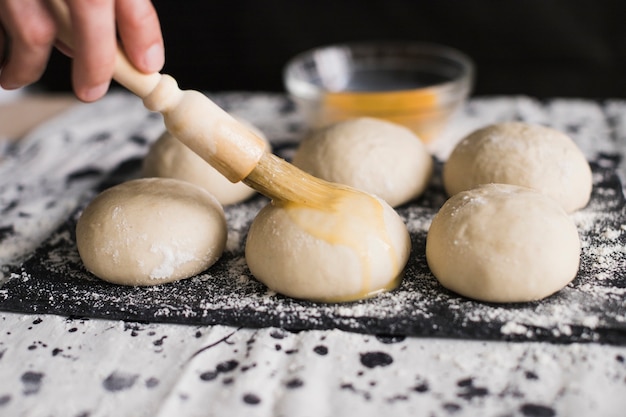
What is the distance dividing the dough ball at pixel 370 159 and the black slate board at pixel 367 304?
5.2 inches

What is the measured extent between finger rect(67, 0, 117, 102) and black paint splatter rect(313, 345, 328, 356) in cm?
50

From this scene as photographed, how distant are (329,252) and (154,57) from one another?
0.39m

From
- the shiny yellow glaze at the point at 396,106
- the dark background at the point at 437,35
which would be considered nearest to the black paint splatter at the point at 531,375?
the shiny yellow glaze at the point at 396,106

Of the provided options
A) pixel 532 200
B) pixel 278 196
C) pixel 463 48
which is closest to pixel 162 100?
pixel 278 196

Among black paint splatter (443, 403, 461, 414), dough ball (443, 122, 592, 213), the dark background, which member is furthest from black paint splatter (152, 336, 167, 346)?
the dark background

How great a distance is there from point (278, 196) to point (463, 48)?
156 centimetres

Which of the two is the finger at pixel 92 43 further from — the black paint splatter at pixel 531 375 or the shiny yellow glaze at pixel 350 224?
the black paint splatter at pixel 531 375

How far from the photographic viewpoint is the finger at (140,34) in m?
0.93

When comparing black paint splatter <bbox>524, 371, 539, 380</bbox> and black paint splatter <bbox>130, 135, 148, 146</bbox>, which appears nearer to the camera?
black paint splatter <bbox>524, 371, 539, 380</bbox>

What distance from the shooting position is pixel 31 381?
36.3 inches

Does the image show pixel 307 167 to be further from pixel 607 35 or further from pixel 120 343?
pixel 607 35

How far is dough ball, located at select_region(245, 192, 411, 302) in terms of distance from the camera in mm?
1016

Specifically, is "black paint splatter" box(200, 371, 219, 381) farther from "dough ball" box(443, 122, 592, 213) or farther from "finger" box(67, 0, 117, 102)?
"dough ball" box(443, 122, 592, 213)

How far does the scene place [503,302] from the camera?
3.28 feet
